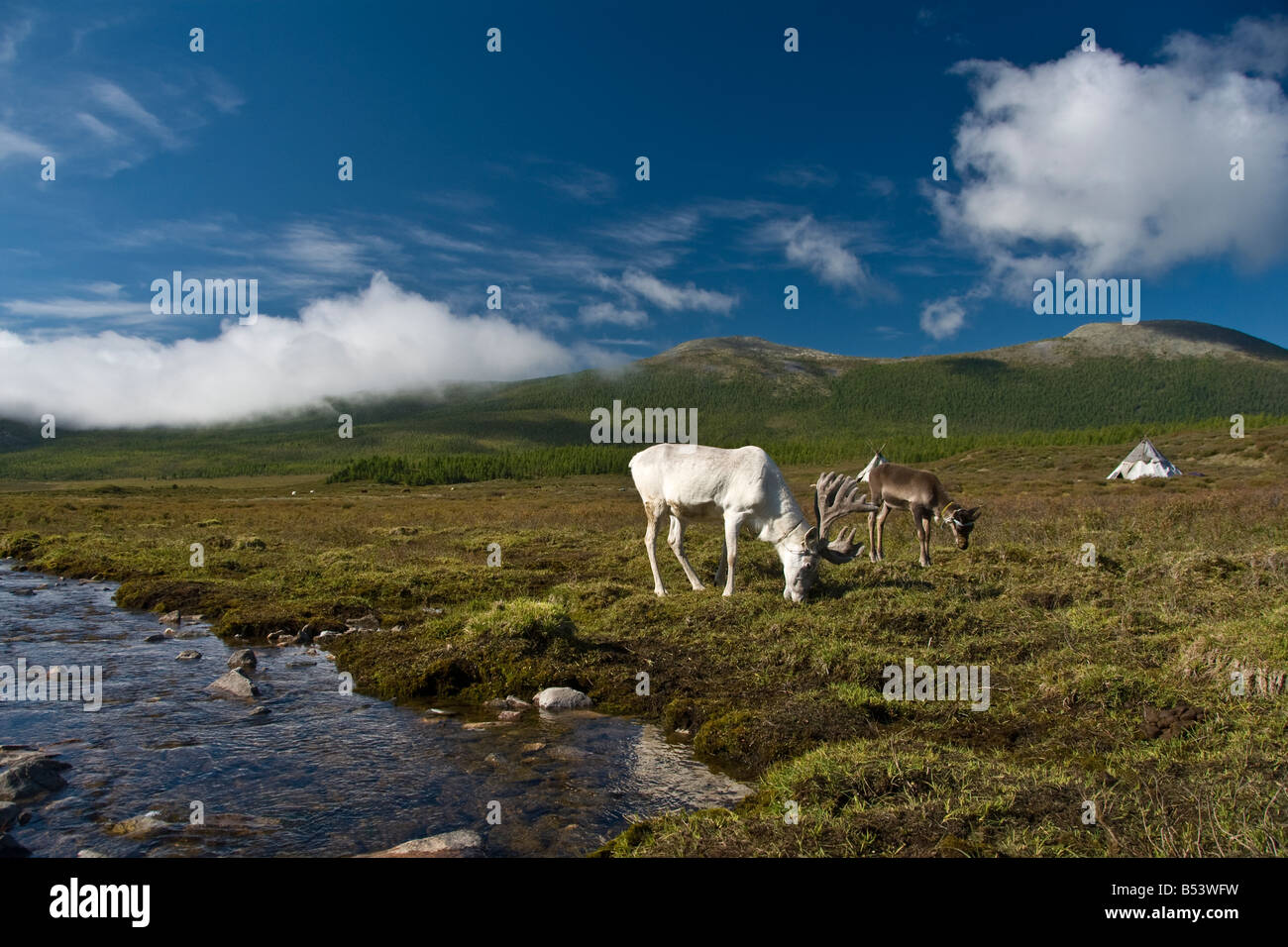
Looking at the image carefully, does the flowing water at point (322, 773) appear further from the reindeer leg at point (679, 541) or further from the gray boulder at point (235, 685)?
the reindeer leg at point (679, 541)

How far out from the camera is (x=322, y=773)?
7.85 m

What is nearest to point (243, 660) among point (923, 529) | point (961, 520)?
point (923, 529)

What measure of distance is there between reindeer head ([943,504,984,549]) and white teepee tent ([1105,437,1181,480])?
5342 centimetres

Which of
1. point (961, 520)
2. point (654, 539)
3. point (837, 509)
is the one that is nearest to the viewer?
point (837, 509)

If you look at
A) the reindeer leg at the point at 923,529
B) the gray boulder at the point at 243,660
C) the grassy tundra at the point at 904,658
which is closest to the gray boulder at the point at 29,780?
the grassy tundra at the point at 904,658

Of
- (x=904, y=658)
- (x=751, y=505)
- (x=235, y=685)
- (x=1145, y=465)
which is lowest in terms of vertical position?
(x=235, y=685)

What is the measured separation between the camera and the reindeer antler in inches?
565

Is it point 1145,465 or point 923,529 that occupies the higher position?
point 1145,465

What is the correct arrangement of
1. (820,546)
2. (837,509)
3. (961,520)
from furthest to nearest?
(961,520), (837,509), (820,546)

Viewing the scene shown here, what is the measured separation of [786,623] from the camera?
41.4ft

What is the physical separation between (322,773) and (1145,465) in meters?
73.1

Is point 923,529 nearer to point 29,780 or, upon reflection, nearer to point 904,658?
point 904,658
